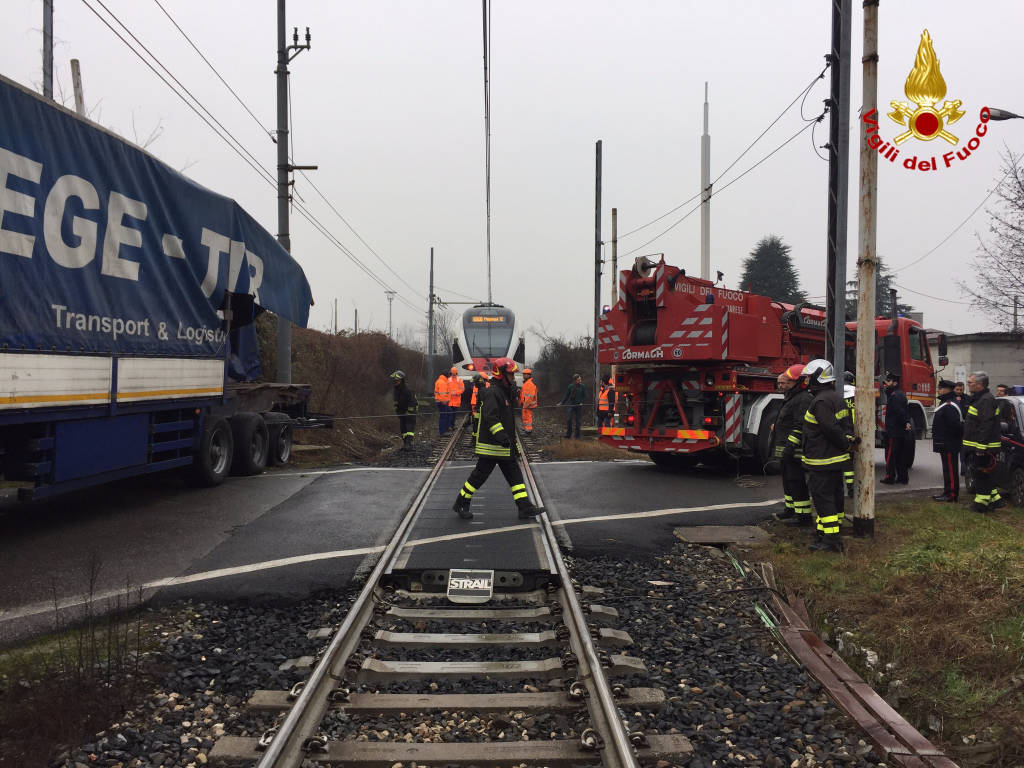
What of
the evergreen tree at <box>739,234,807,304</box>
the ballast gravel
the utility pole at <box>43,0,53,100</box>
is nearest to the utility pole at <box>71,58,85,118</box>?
the utility pole at <box>43,0,53,100</box>

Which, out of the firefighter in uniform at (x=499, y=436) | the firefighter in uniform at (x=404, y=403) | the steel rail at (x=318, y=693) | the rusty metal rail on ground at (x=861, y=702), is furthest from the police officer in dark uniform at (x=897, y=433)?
the steel rail at (x=318, y=693)

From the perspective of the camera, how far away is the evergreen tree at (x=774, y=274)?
176 feet

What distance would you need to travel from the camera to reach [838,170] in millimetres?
8078

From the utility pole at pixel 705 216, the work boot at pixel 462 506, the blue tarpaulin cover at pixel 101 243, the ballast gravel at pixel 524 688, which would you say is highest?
the utility pole at pixel 705 216

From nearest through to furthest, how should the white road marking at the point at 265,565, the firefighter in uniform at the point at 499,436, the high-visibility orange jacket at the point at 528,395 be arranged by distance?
the white road marking at the point at 265,565
the firefighter in uniform at the point at 499,436
the high-visibility orange jacket at the point at 528,395

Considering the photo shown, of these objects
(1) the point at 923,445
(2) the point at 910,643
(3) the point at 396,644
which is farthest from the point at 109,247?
(1) the point at 923,445

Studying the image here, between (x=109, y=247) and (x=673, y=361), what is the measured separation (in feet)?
25.9

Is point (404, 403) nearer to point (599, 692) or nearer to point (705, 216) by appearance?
point (705, 216)

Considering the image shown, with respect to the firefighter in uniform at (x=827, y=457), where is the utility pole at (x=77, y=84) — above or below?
above

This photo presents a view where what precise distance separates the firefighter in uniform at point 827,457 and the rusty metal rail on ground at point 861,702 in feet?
6.57

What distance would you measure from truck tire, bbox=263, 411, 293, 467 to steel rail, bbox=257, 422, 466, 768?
7.58 meters

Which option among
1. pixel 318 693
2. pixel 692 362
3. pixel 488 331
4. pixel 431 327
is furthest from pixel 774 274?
pixel 318 693

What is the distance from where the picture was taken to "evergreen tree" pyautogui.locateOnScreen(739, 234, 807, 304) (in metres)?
53.5

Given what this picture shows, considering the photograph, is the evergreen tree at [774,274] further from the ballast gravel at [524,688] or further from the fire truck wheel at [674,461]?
the ballast gravel at [524,688]
